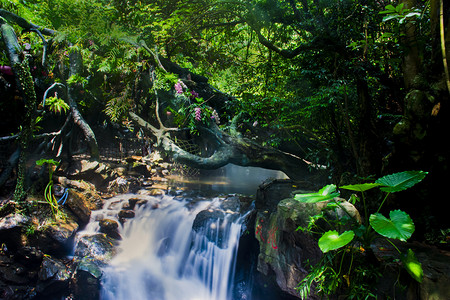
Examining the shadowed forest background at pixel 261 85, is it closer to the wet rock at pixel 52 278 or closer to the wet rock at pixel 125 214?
the wet rock at pixel 52 278

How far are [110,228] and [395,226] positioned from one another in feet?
18.5

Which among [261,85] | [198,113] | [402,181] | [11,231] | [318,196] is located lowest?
[11,231]

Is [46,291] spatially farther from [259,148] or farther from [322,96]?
[322,96]

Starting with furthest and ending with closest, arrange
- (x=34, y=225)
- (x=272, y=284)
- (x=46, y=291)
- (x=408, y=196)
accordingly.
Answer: (x=34, y=225)
(x=46, y=291)
(x=272, y=284)
(x=408, y=196)

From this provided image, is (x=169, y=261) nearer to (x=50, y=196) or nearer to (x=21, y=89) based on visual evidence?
(x=50, y=196)

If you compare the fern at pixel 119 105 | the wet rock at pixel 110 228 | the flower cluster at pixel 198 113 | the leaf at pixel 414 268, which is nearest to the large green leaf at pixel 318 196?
the leaf at pixel 414 268

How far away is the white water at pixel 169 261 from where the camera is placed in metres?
4.66

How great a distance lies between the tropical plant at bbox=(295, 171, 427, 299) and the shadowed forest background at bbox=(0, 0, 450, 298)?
58cm

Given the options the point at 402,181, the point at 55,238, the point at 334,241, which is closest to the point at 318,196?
the point at 334,241

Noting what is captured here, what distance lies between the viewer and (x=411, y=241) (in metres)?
3.04

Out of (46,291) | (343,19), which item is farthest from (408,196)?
(46,291)

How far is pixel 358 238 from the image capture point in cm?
246

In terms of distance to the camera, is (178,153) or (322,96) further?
(178,153)

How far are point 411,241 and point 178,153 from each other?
4.36 metres
